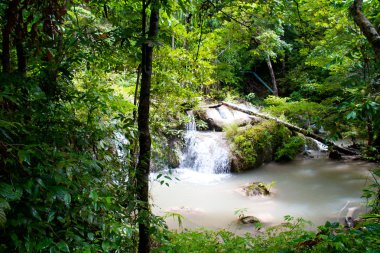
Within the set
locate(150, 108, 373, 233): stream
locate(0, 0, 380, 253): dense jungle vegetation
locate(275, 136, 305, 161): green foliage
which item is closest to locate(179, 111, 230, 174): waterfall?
locate(150, 108, 373, 233): stream

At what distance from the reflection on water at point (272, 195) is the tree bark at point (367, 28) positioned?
161 inches

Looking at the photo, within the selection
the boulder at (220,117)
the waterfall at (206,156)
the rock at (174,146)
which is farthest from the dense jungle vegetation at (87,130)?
the boulder at (220,117)

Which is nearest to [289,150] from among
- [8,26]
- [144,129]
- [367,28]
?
[367,28]

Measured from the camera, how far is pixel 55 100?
2303 millimetres

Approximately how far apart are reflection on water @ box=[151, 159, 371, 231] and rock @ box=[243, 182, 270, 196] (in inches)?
7.3

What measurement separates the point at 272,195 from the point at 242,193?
0.83m

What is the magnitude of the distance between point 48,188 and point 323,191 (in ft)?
27.7

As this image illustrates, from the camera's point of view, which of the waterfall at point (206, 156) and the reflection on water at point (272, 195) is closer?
the reflection on water at point (272, 195)

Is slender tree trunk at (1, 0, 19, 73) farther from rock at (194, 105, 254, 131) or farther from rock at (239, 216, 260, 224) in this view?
rock at (194, 105, 254, 131)

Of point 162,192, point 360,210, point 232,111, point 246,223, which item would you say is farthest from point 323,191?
point 232,111

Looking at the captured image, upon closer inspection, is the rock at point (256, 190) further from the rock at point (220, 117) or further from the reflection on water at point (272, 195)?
the rock at point (220, 117)

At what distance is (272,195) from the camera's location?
320 inches

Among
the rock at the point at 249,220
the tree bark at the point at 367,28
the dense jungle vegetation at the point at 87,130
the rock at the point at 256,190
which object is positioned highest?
the tree bark at the point at 367,28

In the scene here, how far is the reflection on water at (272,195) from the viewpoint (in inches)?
265
